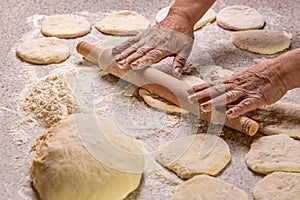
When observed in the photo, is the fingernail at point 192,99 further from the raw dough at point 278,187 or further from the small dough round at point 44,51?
the small dough round at point 44,51

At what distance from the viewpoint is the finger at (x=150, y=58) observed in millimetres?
1853

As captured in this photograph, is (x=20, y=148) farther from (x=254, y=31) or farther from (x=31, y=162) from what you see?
(x=254, y=31)

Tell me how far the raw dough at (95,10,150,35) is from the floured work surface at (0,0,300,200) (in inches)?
2.0

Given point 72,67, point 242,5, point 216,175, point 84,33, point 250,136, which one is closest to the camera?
point 216,175

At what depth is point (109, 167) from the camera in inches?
56.9

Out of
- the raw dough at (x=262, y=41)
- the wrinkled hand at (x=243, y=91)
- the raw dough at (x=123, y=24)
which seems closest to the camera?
the wrinkled hand at (x=243, y=91)

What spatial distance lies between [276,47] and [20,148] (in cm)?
112

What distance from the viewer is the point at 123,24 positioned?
2291 millimetres

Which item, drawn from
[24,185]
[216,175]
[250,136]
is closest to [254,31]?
[250,136]

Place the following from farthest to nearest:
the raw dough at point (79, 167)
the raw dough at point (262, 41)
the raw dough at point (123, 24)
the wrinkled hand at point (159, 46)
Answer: the raw dough at point (123, 24), the raw dough at point (262, 41), the wrinkled hand at point (159, 46), the raw dough at point (79, 167)

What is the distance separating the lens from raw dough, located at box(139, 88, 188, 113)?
178 cm

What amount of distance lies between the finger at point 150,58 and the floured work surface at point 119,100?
10 centimetres

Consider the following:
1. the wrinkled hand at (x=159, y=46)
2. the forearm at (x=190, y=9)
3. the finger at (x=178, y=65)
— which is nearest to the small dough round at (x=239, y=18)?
the forearm at (x=190, y=9)

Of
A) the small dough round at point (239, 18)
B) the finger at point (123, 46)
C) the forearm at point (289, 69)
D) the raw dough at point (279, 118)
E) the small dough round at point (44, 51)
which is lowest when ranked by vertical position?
the small dough round at point (44, 51)
